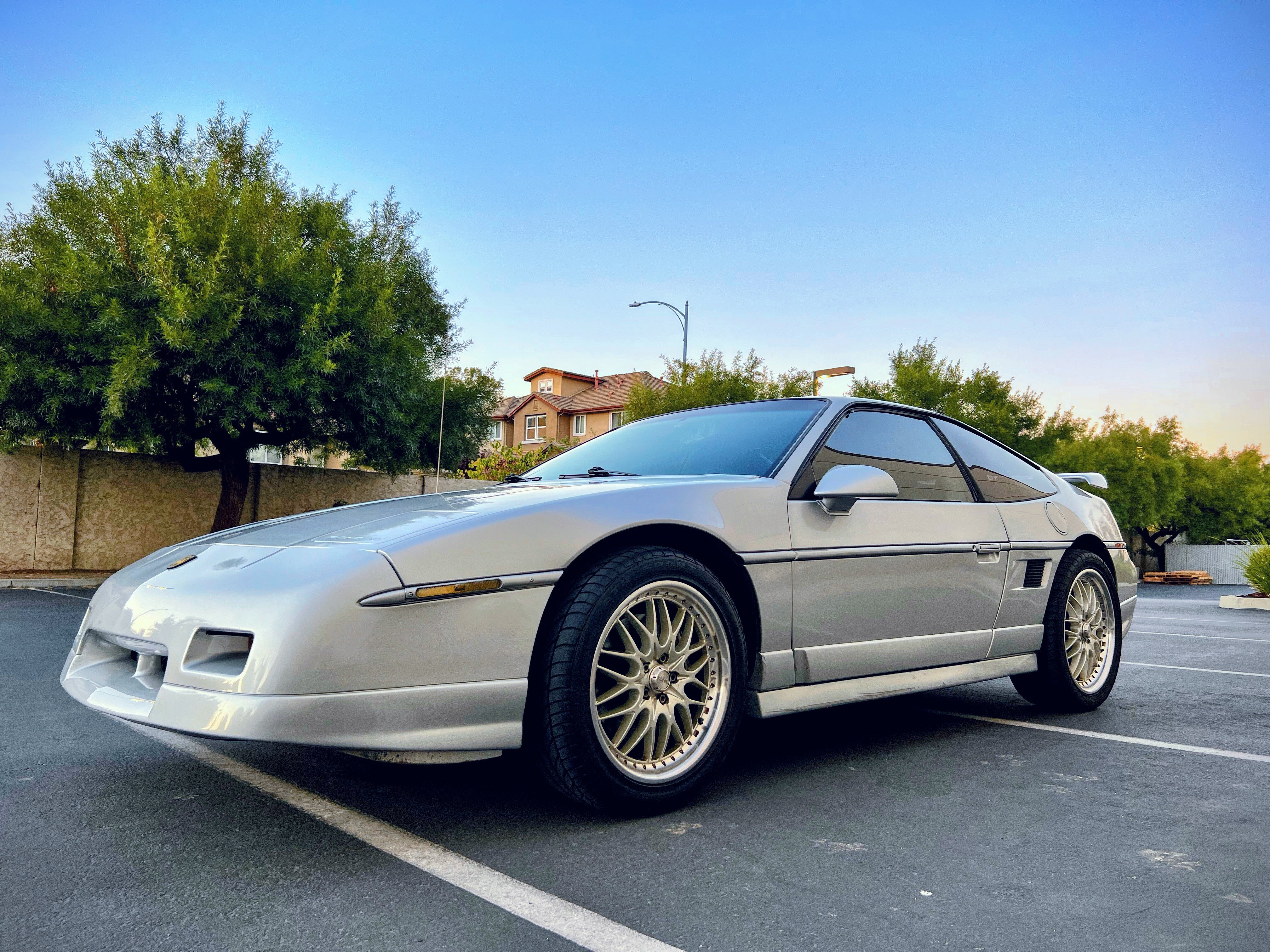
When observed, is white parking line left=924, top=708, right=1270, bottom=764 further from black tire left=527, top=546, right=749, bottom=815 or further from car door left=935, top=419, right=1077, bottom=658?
black tire left=527, top=546, right=749, bottom=815

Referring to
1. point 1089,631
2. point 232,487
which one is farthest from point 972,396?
point 1089,631

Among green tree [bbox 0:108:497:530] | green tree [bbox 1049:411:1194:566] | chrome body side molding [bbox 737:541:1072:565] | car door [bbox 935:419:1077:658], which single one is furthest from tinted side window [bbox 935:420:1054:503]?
green tree [bbox 1049:411:1194:566]

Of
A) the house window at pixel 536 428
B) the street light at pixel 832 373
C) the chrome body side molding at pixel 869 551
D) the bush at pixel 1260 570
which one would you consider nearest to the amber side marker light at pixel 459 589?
the chrome body side molding at pixel 869 551

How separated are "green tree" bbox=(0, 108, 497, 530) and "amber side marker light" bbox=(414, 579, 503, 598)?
39.8 ft

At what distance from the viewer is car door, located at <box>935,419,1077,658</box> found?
3.94 metres

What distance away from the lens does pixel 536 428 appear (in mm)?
58031

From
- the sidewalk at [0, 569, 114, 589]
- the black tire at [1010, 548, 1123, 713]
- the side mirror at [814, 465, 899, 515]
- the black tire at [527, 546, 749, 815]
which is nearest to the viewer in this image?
the black tire at [527, 546, 749, 815]

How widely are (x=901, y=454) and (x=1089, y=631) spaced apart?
160cm

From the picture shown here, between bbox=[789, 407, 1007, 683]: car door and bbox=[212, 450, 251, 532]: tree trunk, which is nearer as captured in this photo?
bbox=[789, 407, 1007, 683]: car door

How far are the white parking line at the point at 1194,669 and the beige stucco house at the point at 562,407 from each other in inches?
1756

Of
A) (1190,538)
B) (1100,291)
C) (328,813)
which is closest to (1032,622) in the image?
(328,813)

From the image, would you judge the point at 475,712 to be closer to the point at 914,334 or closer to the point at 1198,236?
the point at 1198,236

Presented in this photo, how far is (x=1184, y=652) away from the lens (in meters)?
7.48

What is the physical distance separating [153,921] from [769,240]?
1603 cm
